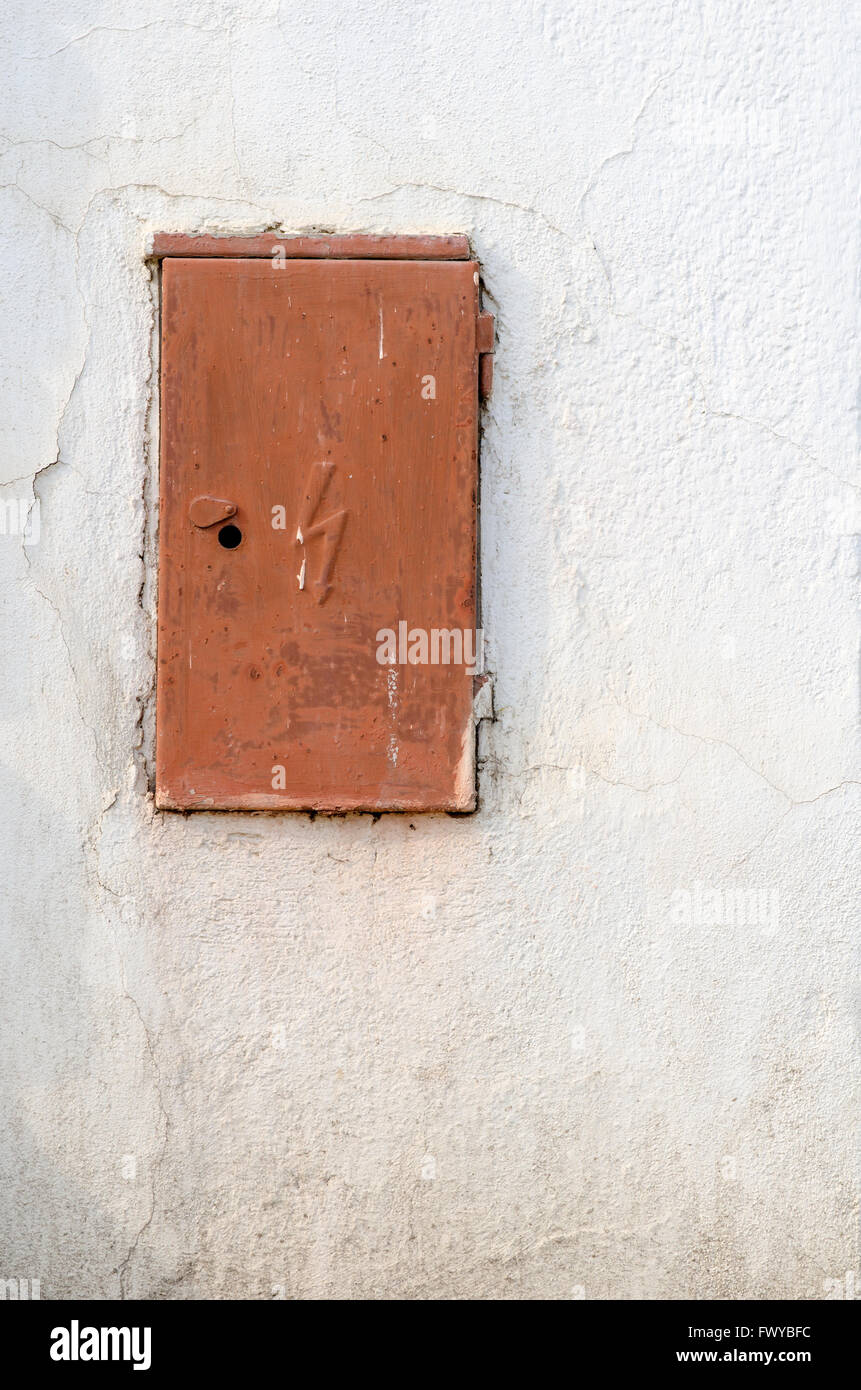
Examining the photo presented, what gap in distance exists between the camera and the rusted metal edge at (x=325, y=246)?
2332 mm

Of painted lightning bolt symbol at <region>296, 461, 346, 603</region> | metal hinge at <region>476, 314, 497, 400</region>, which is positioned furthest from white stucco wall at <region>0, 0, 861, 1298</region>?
painted lightning bolt symbol at <region>296, 461, 346, 603</region>

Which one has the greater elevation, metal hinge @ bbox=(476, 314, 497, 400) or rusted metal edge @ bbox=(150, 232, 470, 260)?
rusted metal edge @ bbox=(150, 232, 470, 260)

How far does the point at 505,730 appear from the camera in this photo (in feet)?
7.95

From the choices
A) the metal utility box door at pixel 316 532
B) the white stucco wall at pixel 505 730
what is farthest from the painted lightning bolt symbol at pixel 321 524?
the white stucco wall at pixel 505 730

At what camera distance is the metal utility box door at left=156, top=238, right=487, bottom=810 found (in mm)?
2320

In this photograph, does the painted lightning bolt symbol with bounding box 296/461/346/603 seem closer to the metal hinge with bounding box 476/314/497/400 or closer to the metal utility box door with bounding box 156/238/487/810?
the metal utility box door with bounding box 156/238/487/810

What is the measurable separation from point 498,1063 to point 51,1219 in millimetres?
1039

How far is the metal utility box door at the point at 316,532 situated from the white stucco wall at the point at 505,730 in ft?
0.34

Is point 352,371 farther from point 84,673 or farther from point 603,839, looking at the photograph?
point 603,839

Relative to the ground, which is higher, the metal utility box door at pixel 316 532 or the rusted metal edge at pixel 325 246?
the rusted metal edge at pixel 325 246

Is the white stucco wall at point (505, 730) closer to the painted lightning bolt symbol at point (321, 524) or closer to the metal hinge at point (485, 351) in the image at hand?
the metal hinge at point (485, 351)

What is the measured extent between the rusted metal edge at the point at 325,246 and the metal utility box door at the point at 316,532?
0.05 feet

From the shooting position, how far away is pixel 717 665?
7.98 ft

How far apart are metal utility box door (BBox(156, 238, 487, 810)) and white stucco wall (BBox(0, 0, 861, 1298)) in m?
0.10
